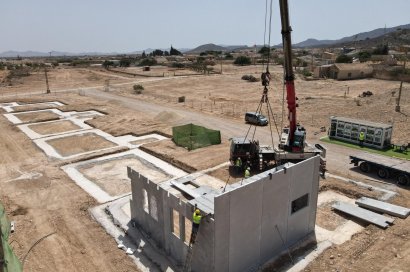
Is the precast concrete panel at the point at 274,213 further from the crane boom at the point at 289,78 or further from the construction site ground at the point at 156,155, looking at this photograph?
the crane boom at the point at 289,78

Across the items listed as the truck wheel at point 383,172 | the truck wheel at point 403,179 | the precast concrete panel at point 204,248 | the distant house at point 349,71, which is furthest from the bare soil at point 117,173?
the distant house at point 349,71

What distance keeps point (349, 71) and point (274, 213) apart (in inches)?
2470

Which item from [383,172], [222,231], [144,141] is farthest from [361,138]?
[222,231]

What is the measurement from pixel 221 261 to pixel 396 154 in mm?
→ 19302

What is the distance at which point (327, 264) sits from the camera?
42.1 feet

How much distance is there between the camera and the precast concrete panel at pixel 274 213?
40.6 feet

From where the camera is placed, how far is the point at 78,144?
29156 mm

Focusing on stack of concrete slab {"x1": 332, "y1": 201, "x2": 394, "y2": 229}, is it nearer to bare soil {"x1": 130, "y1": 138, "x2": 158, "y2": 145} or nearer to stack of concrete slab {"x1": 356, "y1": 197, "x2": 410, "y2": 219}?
stack of concrete slab {"x1": 356, "y1": 197, "x2": 410, "y2": 219}

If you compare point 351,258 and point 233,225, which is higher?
point 233,225

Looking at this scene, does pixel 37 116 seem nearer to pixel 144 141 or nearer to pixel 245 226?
pixel 144 141

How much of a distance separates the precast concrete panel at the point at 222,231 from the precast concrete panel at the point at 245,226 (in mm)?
176

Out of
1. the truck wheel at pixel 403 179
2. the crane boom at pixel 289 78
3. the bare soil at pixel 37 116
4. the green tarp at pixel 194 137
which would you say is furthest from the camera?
the bare soil at pixel 37 116

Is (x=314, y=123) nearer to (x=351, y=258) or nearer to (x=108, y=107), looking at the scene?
(x=351, y=258)

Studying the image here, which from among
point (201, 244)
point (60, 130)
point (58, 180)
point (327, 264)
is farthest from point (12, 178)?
point (327, 264)
